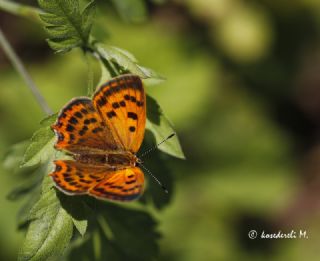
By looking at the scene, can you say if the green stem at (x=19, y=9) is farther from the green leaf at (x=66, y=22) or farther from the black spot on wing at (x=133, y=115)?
the black spot on wing at (x=133, y=115)

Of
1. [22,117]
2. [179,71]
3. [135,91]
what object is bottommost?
[179,71]

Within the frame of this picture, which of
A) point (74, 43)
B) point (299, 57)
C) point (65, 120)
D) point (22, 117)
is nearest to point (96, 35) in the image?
point (74, 43)

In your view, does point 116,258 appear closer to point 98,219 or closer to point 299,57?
point 98,219

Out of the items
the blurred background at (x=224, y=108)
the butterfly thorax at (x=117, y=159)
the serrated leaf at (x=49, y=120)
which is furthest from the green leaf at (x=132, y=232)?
the blurred background at (x=224, y=108)

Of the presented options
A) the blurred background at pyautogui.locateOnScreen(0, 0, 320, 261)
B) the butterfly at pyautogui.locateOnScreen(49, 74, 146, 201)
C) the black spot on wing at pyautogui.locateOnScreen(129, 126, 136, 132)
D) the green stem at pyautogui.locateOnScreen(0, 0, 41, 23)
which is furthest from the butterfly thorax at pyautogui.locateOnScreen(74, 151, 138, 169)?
the blurred background at pyautogui.locateOnScreen(0, 0, 320, 261)

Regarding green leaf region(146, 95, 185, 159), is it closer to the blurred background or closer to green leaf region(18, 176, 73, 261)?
green leaf region(18, 176, 73, 261)
